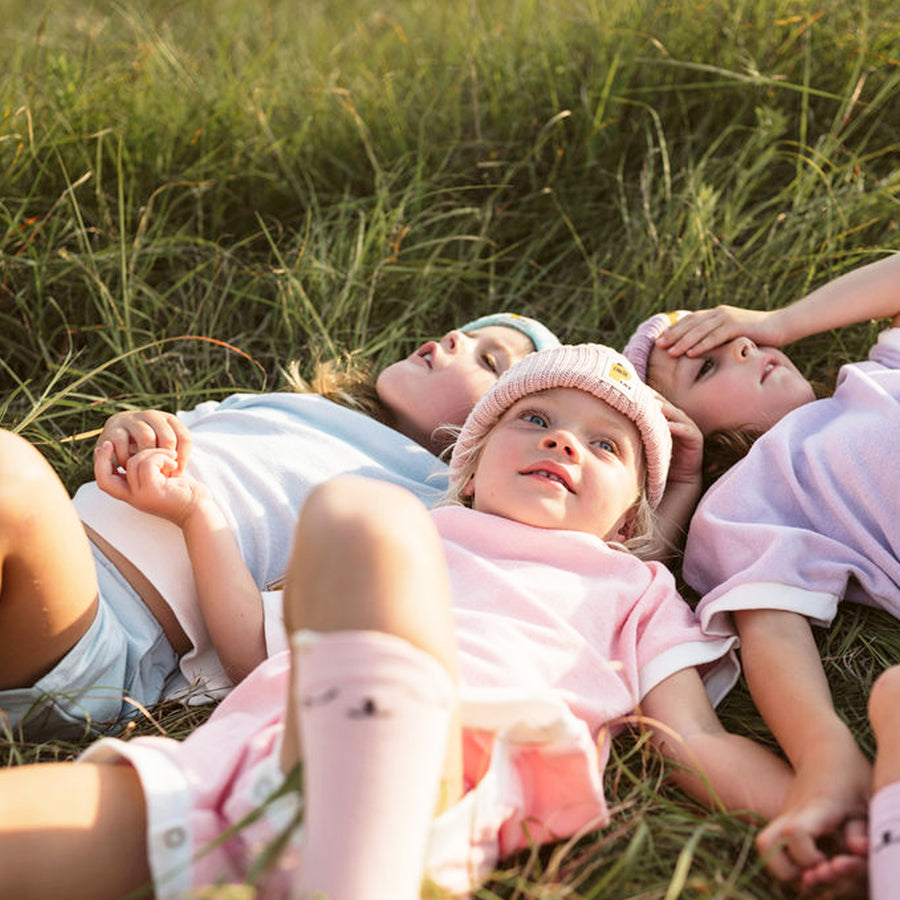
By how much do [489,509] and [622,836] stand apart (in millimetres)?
667

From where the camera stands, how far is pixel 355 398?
2.75 meters

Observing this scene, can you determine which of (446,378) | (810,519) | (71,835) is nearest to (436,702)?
(71,835)

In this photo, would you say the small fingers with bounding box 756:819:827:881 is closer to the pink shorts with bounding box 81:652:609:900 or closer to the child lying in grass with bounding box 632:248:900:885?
the child lying in grass with bounding box 632:248:900:885

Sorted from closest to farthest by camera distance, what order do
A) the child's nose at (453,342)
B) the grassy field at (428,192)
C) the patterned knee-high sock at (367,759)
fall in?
the patterned knee-high sock at (367,759)
the child's nose at (453,342)
the grassy field at (428,192)

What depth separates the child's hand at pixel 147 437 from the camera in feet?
7.20

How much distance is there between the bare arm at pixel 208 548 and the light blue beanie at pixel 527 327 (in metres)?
0.97

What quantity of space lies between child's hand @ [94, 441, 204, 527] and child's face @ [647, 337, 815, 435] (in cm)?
119

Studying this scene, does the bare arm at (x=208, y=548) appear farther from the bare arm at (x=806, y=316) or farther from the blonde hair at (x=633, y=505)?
the bare arm at (x=806, y=316)

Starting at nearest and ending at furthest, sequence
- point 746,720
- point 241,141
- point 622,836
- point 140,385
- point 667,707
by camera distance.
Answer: point 622,836 < point 667,707 < point 746,720 < point 140,385 < point 241,141

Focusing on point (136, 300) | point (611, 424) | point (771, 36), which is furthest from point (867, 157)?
point (136, 300)

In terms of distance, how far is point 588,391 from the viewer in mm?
2205

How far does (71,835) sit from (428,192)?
240cm

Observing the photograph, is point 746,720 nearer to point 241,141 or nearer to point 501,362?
point 501,362

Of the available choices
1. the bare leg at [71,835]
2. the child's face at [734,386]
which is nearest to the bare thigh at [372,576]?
the bare leg at [71,835]
